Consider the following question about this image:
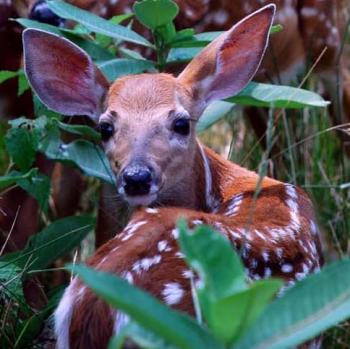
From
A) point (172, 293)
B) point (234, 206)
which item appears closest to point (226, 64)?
point (234, 206)

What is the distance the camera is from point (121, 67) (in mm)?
3393

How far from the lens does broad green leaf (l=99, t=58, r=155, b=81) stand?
3.39m

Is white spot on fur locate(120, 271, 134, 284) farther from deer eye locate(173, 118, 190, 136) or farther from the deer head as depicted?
deer eye locate(173, 118, 190, 136)

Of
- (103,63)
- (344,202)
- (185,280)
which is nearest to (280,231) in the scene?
(185,280)

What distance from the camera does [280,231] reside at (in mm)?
2660

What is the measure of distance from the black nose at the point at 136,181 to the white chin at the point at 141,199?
0.07 ft

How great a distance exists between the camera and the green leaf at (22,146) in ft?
10.5

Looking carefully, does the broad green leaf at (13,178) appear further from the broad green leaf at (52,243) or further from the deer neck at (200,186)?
the deer neck at (200,186)

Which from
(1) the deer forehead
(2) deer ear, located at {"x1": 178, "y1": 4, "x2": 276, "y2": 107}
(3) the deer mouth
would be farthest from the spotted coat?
(2) deer ear, located at {"x1": 178, "y1": 4, "x2": 276, "y2": 107}

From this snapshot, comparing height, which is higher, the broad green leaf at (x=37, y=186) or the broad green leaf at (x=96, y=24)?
the broad green leaf at (x=96, y=24)

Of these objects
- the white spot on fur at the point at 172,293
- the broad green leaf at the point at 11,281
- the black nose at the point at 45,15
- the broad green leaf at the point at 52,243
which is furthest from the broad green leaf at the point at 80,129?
the white spot on fur at the point at 172,293

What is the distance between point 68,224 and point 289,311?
1.76m

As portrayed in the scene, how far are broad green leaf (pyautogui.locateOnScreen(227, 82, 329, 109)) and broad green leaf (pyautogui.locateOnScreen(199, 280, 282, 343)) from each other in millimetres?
1648

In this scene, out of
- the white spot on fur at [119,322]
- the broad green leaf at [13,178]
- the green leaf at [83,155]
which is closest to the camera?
the white spot on fur at [119,322]
